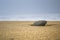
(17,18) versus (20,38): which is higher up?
(17,18)

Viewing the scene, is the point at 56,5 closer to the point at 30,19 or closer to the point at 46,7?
the point at 46,7

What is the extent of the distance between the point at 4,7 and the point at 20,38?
115cm

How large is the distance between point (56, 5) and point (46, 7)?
15cm

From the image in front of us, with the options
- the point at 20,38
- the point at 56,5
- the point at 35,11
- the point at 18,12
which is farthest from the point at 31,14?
the point at 20,38

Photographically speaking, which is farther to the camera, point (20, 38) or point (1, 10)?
point (1, 10)

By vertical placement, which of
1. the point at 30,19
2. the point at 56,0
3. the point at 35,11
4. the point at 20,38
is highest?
the point at 56,0

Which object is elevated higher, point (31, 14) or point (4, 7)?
point (4, 7)

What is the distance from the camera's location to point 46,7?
185cm

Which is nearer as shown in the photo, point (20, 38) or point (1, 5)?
point (20, 38)

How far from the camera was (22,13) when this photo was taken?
189 cm

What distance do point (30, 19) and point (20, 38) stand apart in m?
1.03

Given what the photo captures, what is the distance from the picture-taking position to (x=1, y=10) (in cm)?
190

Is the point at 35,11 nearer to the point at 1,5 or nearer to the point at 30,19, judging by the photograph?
the point at 30,19

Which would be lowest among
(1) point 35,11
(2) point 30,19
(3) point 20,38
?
(3) point 20,38
